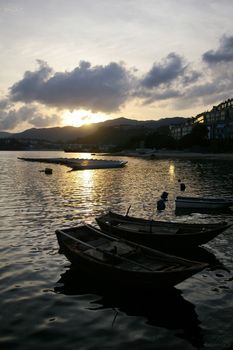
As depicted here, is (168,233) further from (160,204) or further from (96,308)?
(160,204)


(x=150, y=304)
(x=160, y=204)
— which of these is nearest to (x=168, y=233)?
(x=150, y=304)

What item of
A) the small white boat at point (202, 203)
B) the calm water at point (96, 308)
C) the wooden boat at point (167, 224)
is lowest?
the calm water at point (96, 308)

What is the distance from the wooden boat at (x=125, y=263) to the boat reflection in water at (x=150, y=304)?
0.65 m

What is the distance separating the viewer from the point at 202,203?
3919cm

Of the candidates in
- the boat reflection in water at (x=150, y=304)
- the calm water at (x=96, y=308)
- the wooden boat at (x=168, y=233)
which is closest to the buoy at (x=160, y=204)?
the calm water at (x=96, y=308)

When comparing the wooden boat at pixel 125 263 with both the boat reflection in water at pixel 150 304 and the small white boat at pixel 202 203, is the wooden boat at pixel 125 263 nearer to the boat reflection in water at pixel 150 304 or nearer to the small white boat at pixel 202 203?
the boat reflection in water at pixel 150 304

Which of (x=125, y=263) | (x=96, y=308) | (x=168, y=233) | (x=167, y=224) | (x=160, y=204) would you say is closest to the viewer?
(x=96, y=308)

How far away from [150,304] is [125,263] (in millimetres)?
2127

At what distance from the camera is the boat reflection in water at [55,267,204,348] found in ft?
45.2

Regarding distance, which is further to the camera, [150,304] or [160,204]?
[160,204]

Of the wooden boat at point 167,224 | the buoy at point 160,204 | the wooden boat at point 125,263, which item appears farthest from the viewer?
the buoy at point 160,204

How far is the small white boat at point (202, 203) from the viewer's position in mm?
38625

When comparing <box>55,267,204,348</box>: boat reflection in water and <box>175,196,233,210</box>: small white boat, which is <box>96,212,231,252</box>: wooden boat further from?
<box>175,196,233,210</box>: small white boat

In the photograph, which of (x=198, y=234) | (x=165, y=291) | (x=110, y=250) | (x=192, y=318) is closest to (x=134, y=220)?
(x=198, y=234)
